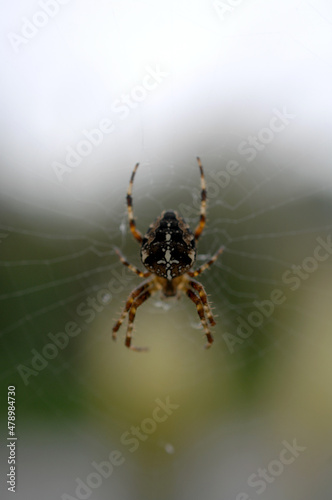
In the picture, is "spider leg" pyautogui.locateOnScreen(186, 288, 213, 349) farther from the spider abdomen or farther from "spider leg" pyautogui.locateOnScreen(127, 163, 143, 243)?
"spider leg" pyautogui.locateOnScreen(127, 163, 143, 243)

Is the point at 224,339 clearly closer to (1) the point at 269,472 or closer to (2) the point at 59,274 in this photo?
(1) the point at 269,472

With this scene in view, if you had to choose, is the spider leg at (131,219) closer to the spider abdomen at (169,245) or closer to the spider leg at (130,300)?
the spider abdomen at (169,245)
